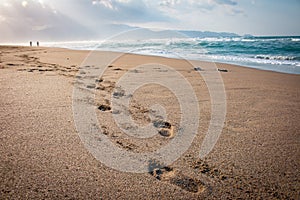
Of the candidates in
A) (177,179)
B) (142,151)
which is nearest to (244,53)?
(142,151)

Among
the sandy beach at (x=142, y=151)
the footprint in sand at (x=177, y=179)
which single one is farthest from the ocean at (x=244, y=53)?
the footprint in sand at (x=177, y=179)

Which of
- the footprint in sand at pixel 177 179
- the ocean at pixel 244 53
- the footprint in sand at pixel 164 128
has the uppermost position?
the ocean at pixel 244 53

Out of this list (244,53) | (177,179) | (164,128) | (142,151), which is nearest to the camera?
(177,179)

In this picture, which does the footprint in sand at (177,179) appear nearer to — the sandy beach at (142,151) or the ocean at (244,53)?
the sandy beach at (142,151)

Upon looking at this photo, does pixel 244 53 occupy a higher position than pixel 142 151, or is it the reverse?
pixel 244 53

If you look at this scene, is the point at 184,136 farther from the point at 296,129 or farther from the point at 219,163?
the point at 296,129

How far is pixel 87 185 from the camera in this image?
4.03 feet

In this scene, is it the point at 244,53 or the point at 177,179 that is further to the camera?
the point at 244,53

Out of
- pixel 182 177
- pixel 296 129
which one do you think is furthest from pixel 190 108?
pixel 182 177

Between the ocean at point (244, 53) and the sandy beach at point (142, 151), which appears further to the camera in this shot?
the ocean at point (244, 53)

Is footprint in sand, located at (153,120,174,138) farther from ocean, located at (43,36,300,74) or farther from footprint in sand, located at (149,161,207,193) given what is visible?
ocean, located at (43,36,300,74)

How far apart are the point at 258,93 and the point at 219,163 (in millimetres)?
2457

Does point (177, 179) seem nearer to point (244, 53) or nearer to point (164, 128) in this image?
point (164, 128)

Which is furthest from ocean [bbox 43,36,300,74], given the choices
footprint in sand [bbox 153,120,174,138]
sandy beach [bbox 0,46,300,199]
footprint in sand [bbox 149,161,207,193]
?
footprint in sand [bbox 149,161,207,193]
